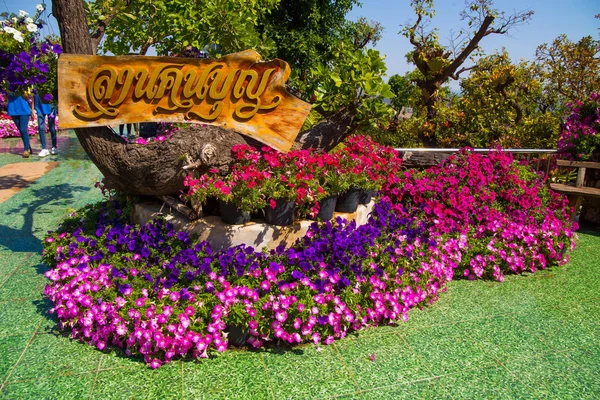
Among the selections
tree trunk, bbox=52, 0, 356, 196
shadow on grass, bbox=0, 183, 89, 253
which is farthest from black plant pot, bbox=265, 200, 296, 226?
shadow on grass, bbox=0, 183, 89, 253

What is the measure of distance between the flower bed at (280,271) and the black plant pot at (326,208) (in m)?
0.11

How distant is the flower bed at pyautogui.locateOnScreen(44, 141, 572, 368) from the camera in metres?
3.27

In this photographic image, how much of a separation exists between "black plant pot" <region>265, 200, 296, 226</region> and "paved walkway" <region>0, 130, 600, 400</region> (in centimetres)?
121

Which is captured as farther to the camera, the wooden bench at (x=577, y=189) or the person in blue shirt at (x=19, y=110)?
the person in blue shirt at (x=19, y=110)

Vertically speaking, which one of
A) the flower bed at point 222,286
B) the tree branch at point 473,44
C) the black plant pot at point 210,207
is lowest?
the flower bed at point 222,286

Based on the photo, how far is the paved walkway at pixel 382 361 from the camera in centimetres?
293

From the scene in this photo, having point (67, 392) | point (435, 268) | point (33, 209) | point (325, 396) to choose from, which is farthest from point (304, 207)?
point (33, 209)

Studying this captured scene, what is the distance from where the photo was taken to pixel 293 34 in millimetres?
14562

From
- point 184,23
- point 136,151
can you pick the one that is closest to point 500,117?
point 184,23

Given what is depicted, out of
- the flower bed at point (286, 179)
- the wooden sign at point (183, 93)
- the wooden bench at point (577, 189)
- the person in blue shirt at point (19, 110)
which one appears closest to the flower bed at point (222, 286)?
the flower bed at point (286, 179)

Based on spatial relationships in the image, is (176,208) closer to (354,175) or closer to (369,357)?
(354,175)

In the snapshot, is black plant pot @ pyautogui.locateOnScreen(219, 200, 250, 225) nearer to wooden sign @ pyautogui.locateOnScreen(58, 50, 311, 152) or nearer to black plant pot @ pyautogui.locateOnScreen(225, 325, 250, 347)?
wooden sign @ pyautogui.locateOnScreen(58, 50, 311, 152)

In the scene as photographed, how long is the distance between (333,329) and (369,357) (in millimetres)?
338

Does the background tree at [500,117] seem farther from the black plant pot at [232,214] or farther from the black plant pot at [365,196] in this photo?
the black plant pot at [232,214]
